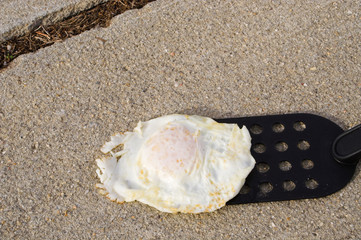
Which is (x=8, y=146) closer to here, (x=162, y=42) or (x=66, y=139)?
(x=66, y=139)

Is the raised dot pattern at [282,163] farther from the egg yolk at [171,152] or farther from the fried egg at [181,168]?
the egg yolk at [171,152]

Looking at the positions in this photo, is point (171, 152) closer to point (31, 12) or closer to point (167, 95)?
point (167, 95)

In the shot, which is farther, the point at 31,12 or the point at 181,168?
the point at 31,12

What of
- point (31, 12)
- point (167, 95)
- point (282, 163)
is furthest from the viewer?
point (31, 12)

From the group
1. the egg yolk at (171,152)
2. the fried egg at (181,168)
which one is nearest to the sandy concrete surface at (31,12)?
the fried egg at (181,168)

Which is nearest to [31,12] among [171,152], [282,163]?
[171,152]

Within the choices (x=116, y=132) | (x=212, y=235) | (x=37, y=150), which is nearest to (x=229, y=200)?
(x=212, y=235)
